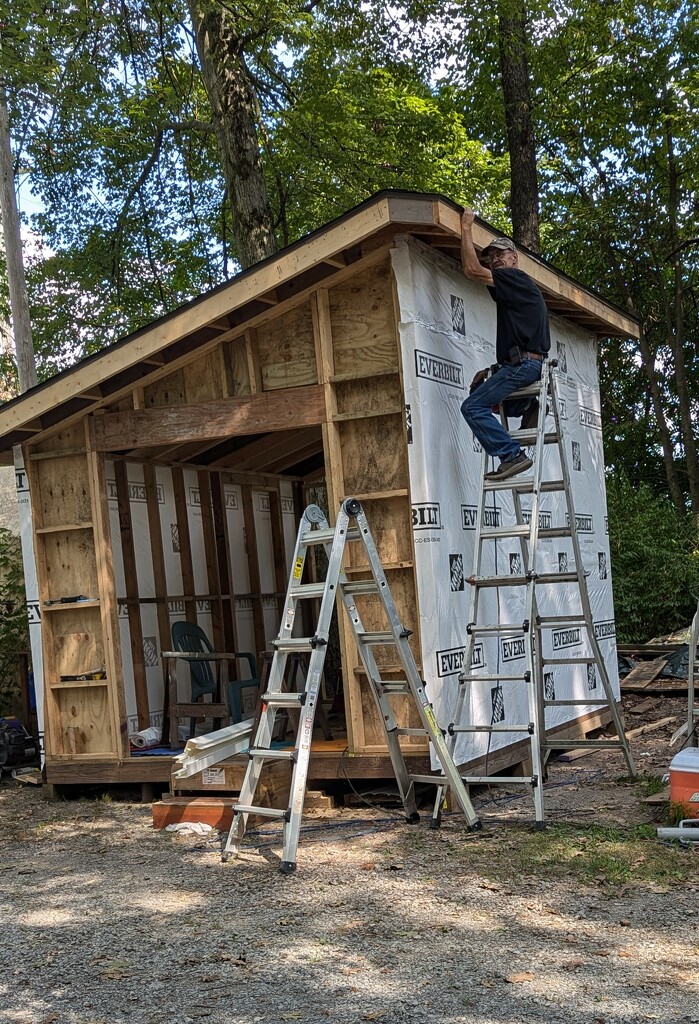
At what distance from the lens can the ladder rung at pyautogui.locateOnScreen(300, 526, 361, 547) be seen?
22.2ft

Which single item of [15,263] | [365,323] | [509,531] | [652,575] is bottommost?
[652,575]

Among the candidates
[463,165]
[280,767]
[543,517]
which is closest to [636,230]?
[463,165]

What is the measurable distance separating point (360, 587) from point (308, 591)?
380 mm

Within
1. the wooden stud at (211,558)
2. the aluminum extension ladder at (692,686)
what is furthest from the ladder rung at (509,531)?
the wooden stud at (211,558)

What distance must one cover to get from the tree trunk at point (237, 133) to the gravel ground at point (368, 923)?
26.3 feet

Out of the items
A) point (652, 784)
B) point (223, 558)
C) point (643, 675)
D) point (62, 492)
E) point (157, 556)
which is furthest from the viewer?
point (643, 675)

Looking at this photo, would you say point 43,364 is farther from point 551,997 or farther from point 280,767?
point 551,997

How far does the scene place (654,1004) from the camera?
397 cm

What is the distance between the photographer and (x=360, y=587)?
689 cm

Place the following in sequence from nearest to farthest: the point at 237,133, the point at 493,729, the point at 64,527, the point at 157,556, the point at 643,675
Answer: the point at 493,729 < the point at 64,527 < the point at 157,556 < the point at 643,675 < the point at 237,133

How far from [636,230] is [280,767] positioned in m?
17.5

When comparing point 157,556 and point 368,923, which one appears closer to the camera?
point 368,923

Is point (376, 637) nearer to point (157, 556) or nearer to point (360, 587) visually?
point (360, 587)

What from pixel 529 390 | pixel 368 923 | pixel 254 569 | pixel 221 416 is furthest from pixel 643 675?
pixel 368 923
